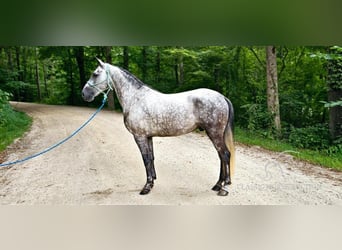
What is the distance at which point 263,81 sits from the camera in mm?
7305

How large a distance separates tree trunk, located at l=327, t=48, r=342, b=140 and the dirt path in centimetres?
156

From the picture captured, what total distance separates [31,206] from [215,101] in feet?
6.74

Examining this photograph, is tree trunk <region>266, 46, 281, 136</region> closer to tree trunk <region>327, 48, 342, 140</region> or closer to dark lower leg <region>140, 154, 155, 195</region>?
tree trunk <region>327, 48, 342, 140</region>

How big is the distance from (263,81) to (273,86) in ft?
4.15

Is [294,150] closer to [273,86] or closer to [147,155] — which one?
[273,86]

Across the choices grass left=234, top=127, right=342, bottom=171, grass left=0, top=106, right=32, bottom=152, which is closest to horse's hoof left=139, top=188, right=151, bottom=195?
grass left=234, top=127, right=342, bottom=171

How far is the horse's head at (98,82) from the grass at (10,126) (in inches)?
110

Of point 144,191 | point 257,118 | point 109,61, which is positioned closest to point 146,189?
point 144,191

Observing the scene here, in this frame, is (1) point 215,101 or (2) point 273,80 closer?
(1) point 215,101

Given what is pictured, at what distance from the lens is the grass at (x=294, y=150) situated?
14.8 ft

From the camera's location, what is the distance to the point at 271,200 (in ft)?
10.4

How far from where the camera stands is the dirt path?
3.23 m
